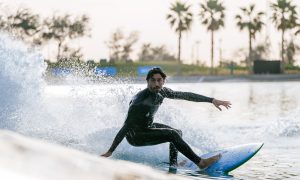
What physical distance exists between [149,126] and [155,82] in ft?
2.22

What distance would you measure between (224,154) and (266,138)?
4695mm

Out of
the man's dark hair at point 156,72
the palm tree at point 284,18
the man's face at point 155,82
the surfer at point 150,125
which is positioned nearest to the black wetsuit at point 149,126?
the surfer at point 150,125

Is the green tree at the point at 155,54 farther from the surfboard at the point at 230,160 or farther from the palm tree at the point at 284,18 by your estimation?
the surfboard at the point at 230,160

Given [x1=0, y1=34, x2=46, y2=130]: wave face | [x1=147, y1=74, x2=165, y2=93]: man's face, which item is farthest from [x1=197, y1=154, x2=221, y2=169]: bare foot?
[x1=0, y1=34, x2=46, y2=130]: wave face

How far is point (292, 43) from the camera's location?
299 feet

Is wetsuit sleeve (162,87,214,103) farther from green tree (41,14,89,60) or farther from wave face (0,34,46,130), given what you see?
green tree (41,14,89,60)

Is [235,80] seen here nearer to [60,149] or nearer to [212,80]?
[212,80]

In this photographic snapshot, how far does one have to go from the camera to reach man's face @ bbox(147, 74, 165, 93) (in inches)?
263

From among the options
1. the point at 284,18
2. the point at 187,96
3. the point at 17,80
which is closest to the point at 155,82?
the point at 187,96

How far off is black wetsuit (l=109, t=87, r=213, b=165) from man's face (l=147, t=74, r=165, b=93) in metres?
0.15

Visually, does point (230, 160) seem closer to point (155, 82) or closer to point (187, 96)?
point (187, 96)

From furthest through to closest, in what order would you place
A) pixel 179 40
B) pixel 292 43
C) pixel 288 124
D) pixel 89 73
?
pixel 292 43
pixel 179 40
pixel 89 73
pixel 288 124

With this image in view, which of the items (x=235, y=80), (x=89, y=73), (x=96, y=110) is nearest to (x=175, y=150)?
(x=96, y=110)

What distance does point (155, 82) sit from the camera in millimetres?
6742
